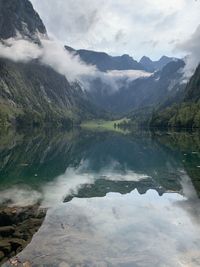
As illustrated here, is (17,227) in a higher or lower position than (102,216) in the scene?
lower

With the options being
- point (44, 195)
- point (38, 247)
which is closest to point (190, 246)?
point (38, 247)

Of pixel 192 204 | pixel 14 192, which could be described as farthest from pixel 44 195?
pixel 192 204

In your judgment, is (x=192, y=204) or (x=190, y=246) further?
(x=192, y=204)

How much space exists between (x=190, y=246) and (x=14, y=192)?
28.3 meters

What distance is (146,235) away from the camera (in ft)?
107

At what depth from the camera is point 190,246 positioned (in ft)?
98.5

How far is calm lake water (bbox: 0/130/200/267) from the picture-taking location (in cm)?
2753

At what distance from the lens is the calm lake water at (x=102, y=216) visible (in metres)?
27.5

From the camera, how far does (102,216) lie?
39.3 meters

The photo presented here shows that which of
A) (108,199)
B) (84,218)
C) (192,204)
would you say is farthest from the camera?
(108,199)

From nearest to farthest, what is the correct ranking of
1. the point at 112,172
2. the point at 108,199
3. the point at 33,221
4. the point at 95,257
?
Answer: the point at 95,257 < the point at 33,221 < the point at 108,199 < the point at 112,172

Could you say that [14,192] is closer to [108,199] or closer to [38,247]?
[108,199]

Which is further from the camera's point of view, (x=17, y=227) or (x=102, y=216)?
(x=102, y=216)

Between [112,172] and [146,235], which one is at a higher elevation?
[112,172]
